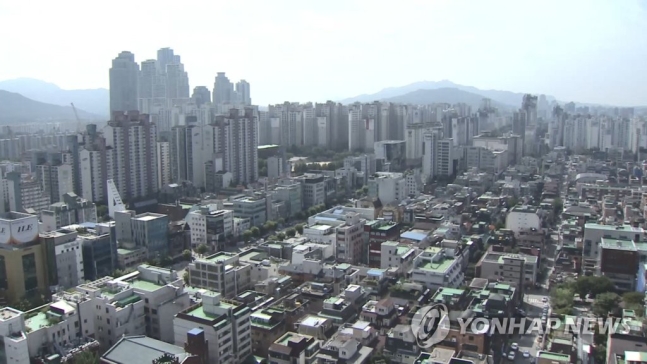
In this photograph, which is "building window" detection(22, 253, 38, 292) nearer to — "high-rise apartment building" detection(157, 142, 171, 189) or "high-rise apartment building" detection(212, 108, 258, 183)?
"high-rise apartment building" detection(157, 142, 171, 189)

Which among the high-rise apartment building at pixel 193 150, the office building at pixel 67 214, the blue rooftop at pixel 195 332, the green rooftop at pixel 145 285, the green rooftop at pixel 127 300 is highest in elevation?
the high-rise apartment building at pixel 193 150

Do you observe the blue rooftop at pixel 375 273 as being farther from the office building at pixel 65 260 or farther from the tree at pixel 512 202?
the tree at pixel 512 202

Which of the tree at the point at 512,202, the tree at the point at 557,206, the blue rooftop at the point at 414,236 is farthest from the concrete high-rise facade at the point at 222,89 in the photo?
the blue rooftop at the point at 414,236

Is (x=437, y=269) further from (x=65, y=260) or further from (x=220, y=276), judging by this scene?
(x=65, y=260)

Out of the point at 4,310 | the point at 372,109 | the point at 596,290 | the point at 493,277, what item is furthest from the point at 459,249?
the point at 372,109

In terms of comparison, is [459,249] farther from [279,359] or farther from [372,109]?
[372,109]

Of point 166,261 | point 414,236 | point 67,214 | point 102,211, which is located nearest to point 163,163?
point 102,211
